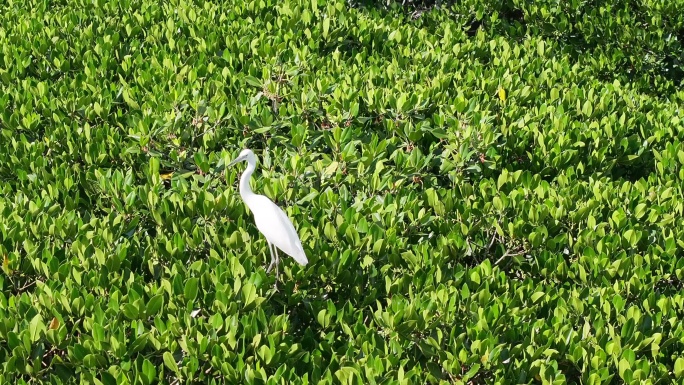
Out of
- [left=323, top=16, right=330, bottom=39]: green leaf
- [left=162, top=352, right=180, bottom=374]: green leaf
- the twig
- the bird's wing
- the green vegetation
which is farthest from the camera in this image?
[left=323, top=16, right=330, bottom=39]: green leaf

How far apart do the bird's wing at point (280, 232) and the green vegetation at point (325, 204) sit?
19cm

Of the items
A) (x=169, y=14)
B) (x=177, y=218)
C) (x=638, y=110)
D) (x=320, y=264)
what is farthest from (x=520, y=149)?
(x=169, y=14)

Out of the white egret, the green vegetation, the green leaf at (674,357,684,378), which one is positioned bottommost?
the green vegetation

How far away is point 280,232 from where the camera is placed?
382 centimetres

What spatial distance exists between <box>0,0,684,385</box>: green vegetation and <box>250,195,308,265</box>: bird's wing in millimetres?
191

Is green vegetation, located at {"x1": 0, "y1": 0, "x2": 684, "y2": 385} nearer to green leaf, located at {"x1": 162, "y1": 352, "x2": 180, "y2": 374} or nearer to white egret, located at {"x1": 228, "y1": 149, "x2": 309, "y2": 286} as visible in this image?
green leaf, located at {"x1": 162, "y1": 352, "x2": 180, "y2": 374}

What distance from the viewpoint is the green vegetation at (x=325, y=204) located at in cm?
367

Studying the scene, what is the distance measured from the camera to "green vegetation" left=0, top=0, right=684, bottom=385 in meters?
3.67

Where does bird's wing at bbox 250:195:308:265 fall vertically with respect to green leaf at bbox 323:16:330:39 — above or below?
above

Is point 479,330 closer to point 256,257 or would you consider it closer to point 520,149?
point 256,257

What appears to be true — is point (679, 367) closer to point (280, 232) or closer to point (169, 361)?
point (280, 232)

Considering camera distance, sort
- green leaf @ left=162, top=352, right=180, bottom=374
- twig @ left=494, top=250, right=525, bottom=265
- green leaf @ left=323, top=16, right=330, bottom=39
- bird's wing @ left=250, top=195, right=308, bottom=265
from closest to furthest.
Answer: green leaf @ left=162, top=352, right=180, bottom=374 < bird's wing @ left=250, top=195, right=308, bottom=265 < twig @ left=494, top=250, right=525, bottom=265 < green leaf @ left=323, top=16, right=330, bottom=39

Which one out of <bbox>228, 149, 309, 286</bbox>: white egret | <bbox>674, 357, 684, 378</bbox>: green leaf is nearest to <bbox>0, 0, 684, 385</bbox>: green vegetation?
<bbox>674, 357, 684, 378</bbox>: green leaf

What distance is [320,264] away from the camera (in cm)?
416
